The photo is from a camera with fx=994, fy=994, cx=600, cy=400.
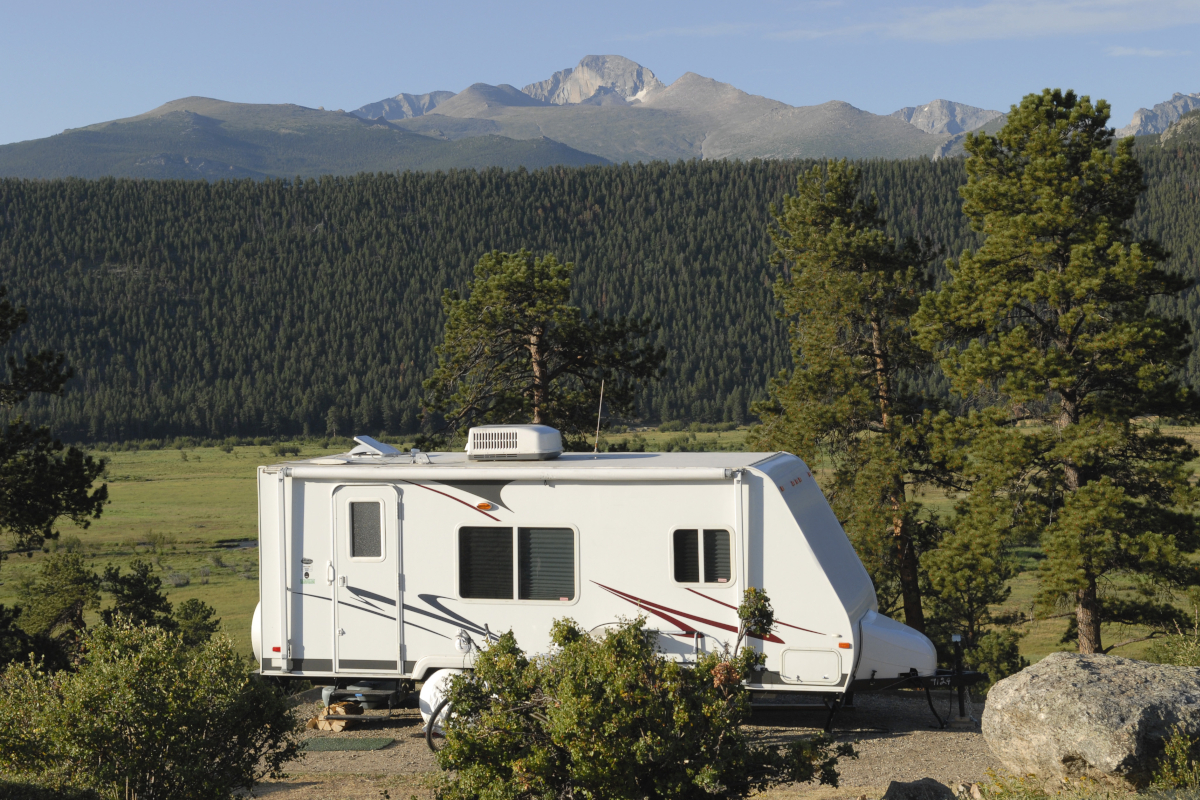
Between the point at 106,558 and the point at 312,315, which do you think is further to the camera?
the point at 312,315

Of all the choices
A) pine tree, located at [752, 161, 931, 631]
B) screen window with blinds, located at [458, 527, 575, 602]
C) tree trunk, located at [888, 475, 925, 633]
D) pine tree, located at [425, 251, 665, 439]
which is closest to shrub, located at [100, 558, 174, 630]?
pine tree, located at [425, 251, 665, 439]

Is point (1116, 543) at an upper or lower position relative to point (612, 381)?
lower

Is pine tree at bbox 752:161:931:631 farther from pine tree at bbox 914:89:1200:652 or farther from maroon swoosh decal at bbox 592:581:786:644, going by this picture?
maroon swoosh decal at bbox 592:581:786:644

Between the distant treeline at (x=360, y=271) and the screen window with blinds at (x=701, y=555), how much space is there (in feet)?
331

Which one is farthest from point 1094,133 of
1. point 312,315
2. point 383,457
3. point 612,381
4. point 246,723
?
point 312,315

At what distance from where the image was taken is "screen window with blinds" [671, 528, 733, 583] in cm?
932

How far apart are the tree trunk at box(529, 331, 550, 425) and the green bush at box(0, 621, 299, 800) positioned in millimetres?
12422

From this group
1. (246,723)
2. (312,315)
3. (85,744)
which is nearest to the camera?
(85,744)

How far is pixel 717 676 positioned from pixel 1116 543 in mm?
10389

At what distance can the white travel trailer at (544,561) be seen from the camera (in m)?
9.24

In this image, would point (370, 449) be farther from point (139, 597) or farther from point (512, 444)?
point (139, 597)

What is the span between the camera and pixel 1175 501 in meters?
14.5

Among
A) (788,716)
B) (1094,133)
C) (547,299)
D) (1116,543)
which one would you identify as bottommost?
(788,716)

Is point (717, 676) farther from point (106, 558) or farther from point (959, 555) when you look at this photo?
point (106, 558)
